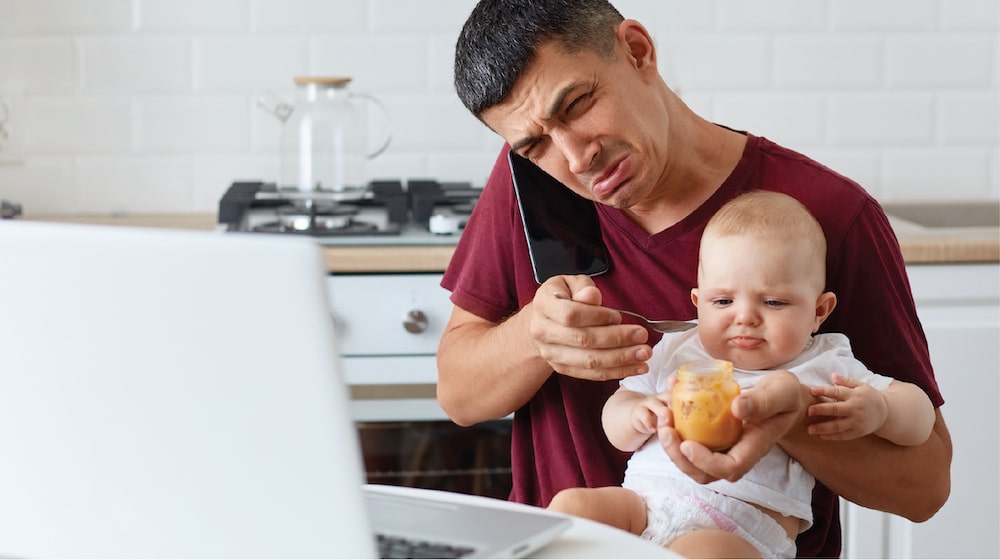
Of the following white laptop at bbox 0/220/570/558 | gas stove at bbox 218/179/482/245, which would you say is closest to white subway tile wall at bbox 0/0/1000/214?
gas stove at bbox 218/179/482/245

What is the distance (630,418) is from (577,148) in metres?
0.30

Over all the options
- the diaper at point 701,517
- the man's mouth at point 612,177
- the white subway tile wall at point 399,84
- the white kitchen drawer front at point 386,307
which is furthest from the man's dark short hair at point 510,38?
the white subway tile wall at point 399,84

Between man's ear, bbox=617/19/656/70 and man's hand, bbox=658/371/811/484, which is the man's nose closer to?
man's ear, bbox=617/19/656/70

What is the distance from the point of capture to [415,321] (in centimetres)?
208

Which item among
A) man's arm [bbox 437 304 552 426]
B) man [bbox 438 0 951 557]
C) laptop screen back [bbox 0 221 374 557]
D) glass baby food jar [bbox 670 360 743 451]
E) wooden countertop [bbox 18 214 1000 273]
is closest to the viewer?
laptop screen back [bbox 0 221 374 557]

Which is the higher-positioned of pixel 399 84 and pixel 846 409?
pixel 399 84

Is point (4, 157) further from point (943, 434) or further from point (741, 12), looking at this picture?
point (943, 434)

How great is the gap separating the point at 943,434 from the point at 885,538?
0.89m

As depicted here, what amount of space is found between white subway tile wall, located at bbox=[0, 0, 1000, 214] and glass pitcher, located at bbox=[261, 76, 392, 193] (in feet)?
1.00

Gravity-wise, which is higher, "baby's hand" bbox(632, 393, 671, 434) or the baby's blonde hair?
the baby's blonde hair

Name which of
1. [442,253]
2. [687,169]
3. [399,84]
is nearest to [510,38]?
[687,169]

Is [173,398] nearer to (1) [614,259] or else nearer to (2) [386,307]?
(1) [614,259]

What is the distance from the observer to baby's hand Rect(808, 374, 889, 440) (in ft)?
3.70

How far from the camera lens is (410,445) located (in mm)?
2355
